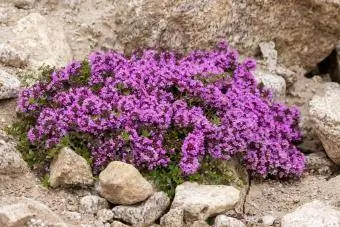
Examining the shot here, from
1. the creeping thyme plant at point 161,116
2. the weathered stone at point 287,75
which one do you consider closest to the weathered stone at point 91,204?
the creeping thyme plant at point 161,116

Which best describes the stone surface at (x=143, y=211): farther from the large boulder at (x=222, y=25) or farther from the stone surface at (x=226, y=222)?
the large boulder at (x=222, y=25)

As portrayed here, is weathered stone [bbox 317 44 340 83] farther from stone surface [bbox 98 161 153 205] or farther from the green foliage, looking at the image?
stone surface [bbox 98 161 153 205]

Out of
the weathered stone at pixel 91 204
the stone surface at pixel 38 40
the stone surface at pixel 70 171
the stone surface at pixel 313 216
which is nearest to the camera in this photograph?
the stone surface at pixel 313 216

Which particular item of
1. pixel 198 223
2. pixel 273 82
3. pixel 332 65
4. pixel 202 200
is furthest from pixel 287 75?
pixel 198 223

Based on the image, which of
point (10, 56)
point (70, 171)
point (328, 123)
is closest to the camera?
point (70, 171)

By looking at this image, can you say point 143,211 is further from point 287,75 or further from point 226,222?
point 287,75
